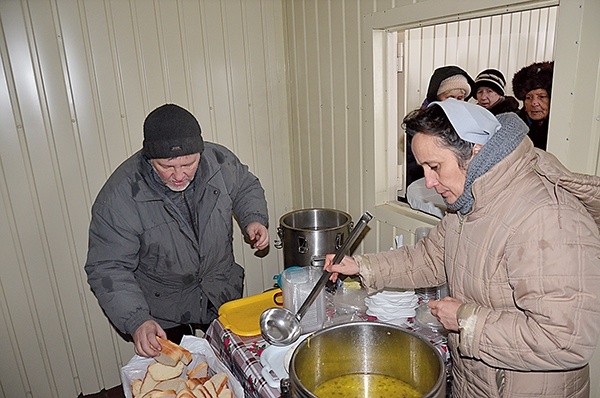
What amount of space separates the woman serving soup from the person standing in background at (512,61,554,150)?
3.69 ft

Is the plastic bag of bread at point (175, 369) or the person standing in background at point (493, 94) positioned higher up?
the person standing in background at point (493, 94)

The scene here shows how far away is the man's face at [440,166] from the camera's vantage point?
3.53 feet

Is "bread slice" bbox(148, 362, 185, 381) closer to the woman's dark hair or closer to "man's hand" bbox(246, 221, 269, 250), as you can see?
"man's hand" bbox(246, 221, 269, 250)

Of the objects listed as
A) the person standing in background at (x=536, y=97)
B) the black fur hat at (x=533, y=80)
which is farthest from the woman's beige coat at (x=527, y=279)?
the black fur hat at (x=533, y=80)

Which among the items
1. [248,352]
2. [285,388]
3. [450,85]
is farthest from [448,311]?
[450,85]

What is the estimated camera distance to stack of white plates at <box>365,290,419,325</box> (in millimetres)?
1537

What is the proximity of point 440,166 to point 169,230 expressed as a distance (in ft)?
4.02

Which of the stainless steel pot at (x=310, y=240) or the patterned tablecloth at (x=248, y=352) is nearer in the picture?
the patterned tablecloth at (x=248, y=352)

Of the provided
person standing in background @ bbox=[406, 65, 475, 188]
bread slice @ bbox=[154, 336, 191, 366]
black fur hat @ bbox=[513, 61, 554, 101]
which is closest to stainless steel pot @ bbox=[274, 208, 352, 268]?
person standing in background @ bbox=[406, 65, 475, 188]

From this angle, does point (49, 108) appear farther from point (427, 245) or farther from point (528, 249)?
point (528, 249)

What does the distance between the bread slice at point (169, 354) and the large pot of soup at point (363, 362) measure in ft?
1.47

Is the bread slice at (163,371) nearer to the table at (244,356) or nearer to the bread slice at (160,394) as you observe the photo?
the bread slice at (160,394)

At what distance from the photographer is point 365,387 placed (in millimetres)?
1276

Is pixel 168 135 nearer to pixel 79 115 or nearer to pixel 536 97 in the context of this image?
pixel 79 115
